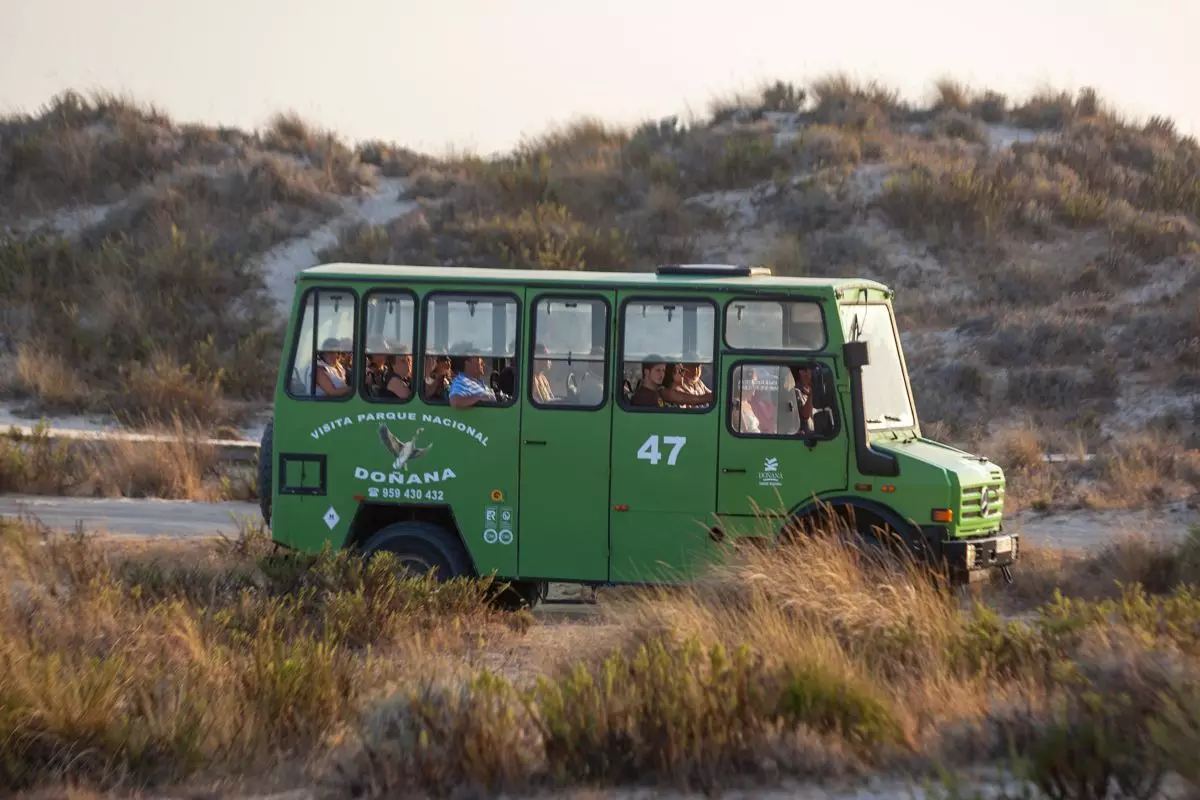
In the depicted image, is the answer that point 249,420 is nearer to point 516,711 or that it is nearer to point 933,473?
point 933,473

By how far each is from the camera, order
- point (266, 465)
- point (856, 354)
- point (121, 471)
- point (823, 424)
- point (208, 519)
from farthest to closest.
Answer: point (121, 471)
point (208, 519)
point (266, 465)
point (823, 424)
point (856, 354)

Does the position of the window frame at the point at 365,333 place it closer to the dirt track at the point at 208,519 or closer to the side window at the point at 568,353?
the side window at the point at 568,353

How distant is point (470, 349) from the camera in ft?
35.9

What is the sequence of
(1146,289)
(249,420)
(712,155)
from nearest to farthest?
1. (249,420)
2. (1146,289)
3. (712,155)

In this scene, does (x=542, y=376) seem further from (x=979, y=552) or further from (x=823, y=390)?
(x=979, y=552)

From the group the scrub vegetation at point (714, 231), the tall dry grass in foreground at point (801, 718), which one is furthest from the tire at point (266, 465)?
the scrub vegetation at point (714, 231)

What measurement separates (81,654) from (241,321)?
72.0ft

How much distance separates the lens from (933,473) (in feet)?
33.7

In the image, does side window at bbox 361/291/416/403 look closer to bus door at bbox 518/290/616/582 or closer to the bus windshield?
bus door at bbox 518/290/616/582

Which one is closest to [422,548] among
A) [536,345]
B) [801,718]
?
[536,345]

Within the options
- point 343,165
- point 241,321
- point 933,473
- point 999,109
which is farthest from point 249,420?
point 999,109

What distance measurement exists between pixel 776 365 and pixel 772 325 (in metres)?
0.30

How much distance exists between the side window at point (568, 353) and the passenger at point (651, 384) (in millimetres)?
253

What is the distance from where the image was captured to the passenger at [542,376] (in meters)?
10.8
